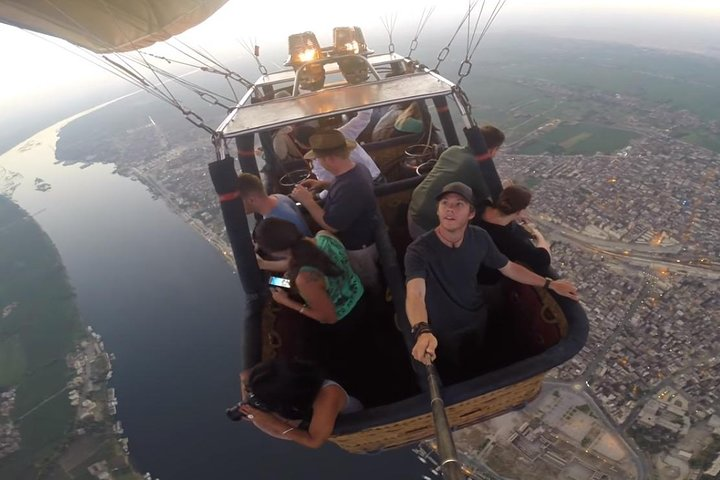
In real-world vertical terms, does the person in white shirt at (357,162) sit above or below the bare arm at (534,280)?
above

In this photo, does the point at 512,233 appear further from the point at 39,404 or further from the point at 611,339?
the point at 39,404

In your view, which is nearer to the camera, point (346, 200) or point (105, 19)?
point (346, 200)

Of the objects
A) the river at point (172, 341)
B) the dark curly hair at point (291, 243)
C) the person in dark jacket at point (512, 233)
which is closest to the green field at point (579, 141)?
the river at point (172, 341)

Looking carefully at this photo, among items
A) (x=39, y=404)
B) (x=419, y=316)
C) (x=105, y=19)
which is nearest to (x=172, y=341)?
(x=39, y=404)

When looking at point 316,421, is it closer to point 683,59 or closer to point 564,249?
point 564,249

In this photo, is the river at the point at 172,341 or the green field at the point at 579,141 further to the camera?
the green field at the point at 579,141

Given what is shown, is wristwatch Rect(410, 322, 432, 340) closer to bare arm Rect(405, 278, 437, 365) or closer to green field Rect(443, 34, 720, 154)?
bare arm Rect(405, 278, 437, 365)

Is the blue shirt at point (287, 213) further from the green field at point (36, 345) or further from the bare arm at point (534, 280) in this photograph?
the green field at point (36, 345)
